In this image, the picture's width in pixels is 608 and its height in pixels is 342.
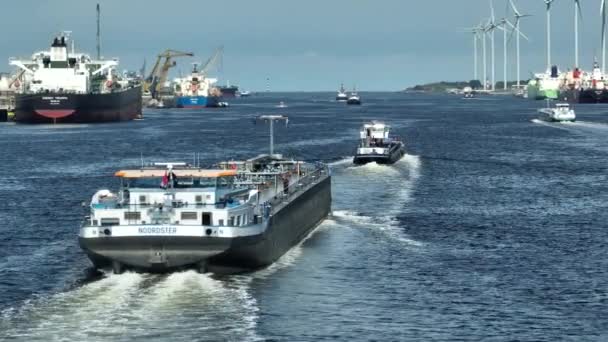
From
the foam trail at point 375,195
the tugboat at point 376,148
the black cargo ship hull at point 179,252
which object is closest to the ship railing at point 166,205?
the black cargo ship hull at point 179,252

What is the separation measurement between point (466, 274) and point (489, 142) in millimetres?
129055

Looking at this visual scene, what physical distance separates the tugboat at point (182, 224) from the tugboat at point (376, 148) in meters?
66.7

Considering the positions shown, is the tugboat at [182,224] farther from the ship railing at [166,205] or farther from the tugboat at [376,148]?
the tugboat at [376,148]

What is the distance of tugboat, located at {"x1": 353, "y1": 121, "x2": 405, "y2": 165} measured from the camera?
452 ft

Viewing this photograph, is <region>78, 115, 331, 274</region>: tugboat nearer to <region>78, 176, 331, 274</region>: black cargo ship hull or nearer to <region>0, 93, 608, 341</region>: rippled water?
<region>78, 176, 331, 274</region>: black cargo ship hull

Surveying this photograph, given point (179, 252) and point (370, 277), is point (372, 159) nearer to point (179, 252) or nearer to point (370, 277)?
point (370, 277)

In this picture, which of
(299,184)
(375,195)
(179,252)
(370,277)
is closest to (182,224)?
(179,252)

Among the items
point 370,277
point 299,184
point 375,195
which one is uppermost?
point 299,184

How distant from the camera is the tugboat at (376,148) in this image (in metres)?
138

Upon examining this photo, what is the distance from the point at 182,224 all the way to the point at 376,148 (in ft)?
260

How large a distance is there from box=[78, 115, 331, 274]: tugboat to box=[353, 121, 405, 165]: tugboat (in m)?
66.7

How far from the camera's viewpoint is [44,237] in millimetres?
80562

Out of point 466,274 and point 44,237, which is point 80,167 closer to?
point 44,237

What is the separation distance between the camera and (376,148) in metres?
139
